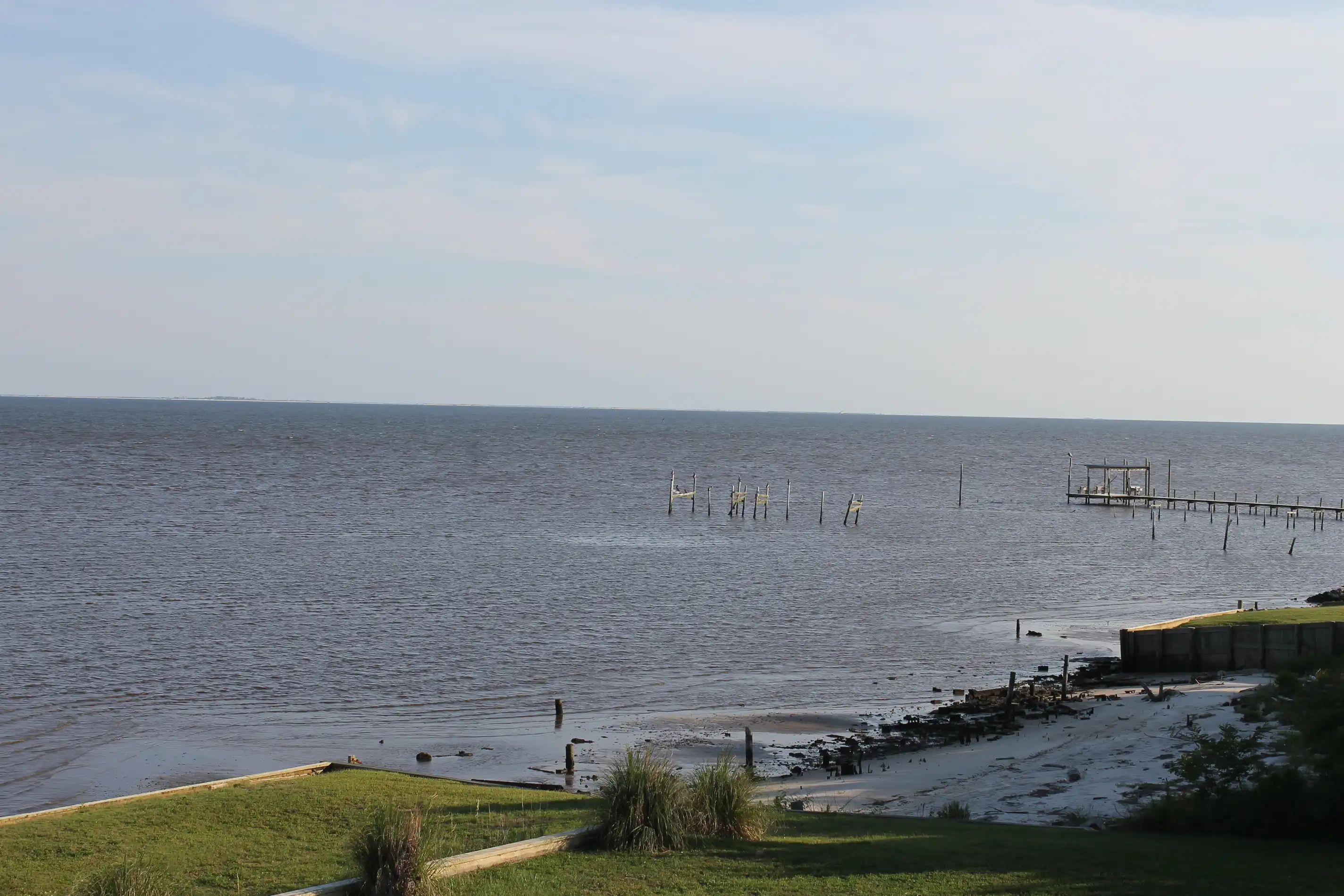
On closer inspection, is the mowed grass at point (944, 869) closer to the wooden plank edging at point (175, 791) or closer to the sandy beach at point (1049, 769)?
the sandy beach at point (1049, 769)

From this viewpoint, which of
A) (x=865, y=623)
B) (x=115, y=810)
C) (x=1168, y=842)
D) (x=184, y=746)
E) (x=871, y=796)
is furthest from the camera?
(x=865, y=623)

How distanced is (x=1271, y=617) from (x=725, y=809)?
24100 mm

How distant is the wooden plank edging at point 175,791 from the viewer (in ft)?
55.9

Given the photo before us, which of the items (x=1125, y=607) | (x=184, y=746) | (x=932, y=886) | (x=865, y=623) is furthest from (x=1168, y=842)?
(x=1125, y=607)

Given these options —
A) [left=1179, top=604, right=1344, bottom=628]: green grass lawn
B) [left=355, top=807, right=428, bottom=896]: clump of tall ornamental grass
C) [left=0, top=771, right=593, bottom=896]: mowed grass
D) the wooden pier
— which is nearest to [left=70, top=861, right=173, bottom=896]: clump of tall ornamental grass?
[left=0, top=771, right=593, bottom=896]: mowed grass

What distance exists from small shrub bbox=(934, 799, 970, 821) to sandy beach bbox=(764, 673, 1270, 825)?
32 cm

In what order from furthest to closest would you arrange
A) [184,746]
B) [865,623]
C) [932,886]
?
[865,623] → [184,746] → [932,886]

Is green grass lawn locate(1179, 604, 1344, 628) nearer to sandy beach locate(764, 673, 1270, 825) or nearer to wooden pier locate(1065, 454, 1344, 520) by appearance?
sandy beach locate(764, 673, 1270, 825)

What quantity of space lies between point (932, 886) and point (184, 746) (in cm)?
1822

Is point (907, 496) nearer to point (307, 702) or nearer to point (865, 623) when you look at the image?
point (865, 623)

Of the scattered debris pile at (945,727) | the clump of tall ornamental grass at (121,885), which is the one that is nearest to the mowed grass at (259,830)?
the clump of tall ornamental grass at (121,885)

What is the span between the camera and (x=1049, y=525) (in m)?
82.2

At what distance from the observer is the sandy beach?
19828 millimetres

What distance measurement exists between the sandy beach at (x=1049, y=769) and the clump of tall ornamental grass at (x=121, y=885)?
10.4m
